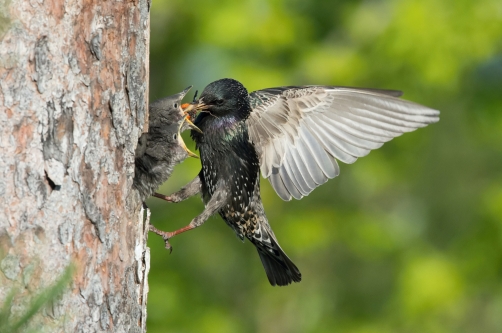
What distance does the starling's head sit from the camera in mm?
3947

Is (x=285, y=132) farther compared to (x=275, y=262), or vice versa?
(x=275, y=262)

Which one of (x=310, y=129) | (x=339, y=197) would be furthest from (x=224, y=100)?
(x=339, y=197)

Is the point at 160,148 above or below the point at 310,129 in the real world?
below

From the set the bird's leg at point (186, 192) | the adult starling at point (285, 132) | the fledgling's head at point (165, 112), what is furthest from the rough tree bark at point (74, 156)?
the adult starling at point (285, 132)

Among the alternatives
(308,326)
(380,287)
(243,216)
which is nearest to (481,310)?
(380,287)

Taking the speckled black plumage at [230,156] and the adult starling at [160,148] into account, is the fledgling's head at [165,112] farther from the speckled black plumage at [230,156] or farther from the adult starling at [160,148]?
the speckled black plumage at [230,156]

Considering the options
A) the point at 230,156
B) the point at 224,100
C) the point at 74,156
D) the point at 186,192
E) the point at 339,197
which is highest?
the point at 339,197

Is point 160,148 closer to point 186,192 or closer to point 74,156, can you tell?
point 186,192

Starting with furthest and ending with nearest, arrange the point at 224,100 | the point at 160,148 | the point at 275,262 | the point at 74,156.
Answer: the point at 275,262
the point at 224,100
the point at 160,148
the point at 74,156

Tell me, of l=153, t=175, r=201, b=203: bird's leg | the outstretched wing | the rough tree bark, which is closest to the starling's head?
the outstretched wing

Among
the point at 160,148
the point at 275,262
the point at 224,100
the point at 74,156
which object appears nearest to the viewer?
the point at 74,156

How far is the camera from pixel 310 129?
13.4ft

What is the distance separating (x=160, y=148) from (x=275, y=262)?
5.31 ft

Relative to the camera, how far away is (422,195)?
437 inches
